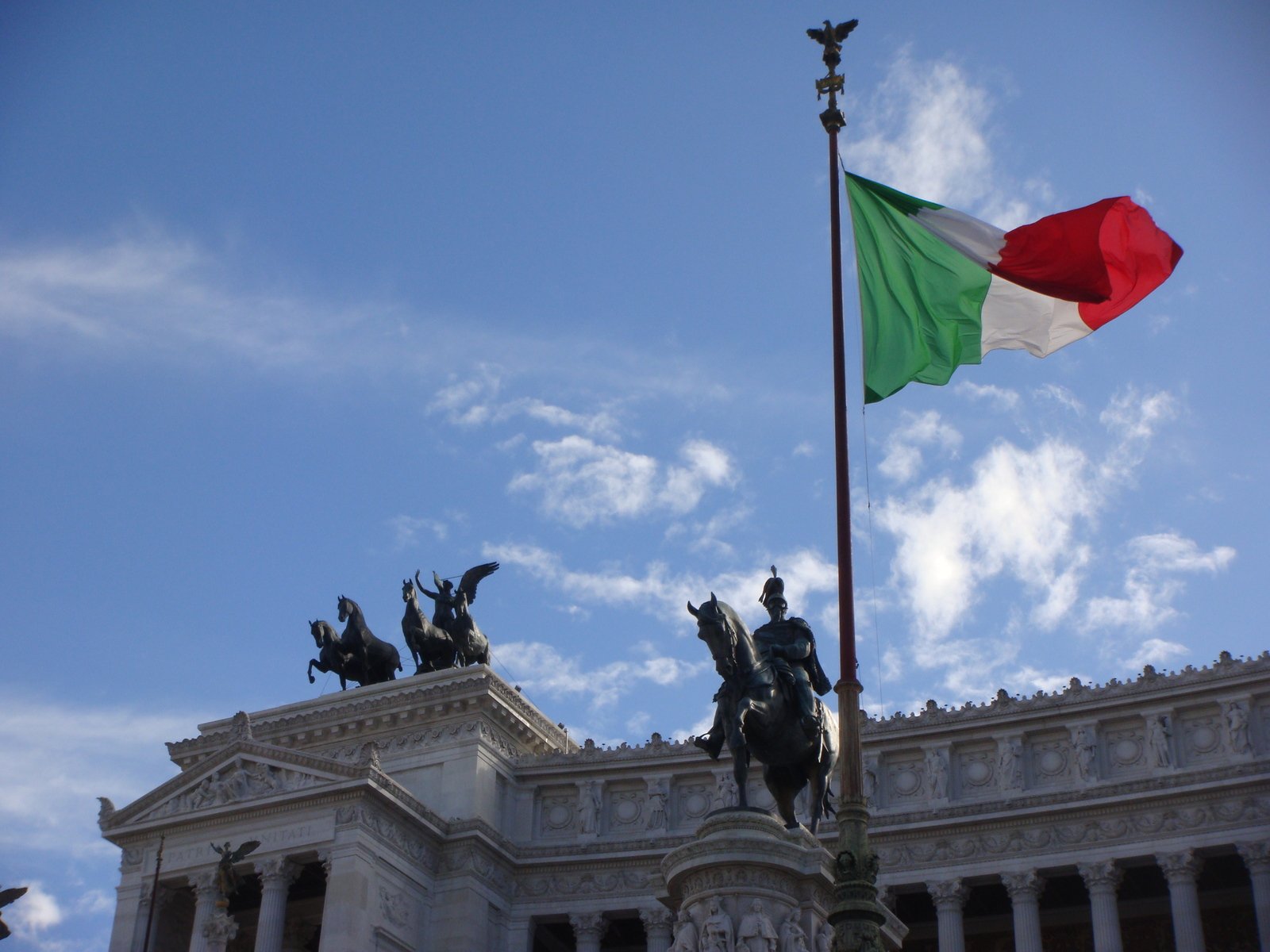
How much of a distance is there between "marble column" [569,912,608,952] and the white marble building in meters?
0.06

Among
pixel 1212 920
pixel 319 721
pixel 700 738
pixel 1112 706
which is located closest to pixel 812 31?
pixel 700 738

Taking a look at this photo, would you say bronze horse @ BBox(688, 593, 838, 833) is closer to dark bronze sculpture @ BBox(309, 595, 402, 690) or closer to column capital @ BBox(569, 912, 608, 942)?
column capital @ BBox(569, 912, 608, 942)

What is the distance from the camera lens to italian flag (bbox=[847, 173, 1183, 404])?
2091 centimetres

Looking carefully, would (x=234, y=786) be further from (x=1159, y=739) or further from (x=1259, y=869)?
(x=1259, y=869)

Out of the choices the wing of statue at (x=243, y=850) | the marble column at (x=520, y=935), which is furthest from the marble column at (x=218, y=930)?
the marble column at (x=520, y=935)

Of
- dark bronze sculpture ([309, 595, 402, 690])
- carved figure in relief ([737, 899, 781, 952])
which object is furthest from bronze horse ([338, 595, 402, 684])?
carved figure in relief ([737, 899, 781, 952])

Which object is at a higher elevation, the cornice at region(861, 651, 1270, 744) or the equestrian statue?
the cornice at region(861, 651, 1270, 744)

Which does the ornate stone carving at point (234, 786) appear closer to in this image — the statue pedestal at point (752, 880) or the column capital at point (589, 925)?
the column capital at point (589, 925)

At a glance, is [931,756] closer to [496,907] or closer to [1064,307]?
[496,907]

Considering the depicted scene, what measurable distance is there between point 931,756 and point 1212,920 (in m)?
8.09

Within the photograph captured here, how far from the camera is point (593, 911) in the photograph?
47188 millimetres

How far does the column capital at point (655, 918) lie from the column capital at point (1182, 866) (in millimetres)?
12835

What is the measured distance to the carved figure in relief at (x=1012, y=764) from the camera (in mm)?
44969

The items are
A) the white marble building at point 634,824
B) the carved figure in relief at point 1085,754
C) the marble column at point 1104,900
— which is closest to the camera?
the marble column at point 1104,900
